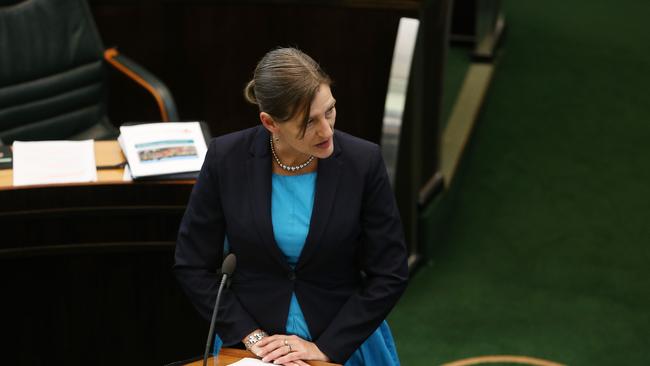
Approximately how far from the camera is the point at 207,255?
2.17 metres

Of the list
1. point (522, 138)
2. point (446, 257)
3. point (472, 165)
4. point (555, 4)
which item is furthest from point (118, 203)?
point (555, 4)

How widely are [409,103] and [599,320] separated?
103 cm

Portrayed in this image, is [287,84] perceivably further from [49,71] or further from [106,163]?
[49,71]

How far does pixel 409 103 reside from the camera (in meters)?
3.52

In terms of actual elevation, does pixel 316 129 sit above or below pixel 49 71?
above

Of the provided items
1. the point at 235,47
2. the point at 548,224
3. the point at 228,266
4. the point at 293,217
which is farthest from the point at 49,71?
the point at 548,224

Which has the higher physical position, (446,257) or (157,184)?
(157,184)

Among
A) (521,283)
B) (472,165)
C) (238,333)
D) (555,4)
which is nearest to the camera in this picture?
(238,333)

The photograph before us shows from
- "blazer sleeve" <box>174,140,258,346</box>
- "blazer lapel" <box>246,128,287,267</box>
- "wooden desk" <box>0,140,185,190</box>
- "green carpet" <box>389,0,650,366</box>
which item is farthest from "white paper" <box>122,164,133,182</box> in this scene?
"green carpet" <box>389,0,650,366</box>

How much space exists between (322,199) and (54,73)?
A: 67.2 inches

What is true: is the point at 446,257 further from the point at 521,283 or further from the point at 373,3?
the point at 373,3

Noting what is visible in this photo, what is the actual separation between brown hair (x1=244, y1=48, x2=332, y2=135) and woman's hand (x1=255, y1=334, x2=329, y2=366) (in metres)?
0.45

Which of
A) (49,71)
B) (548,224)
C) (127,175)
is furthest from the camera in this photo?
(548,224)

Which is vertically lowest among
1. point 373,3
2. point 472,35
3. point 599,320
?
point 599,320
